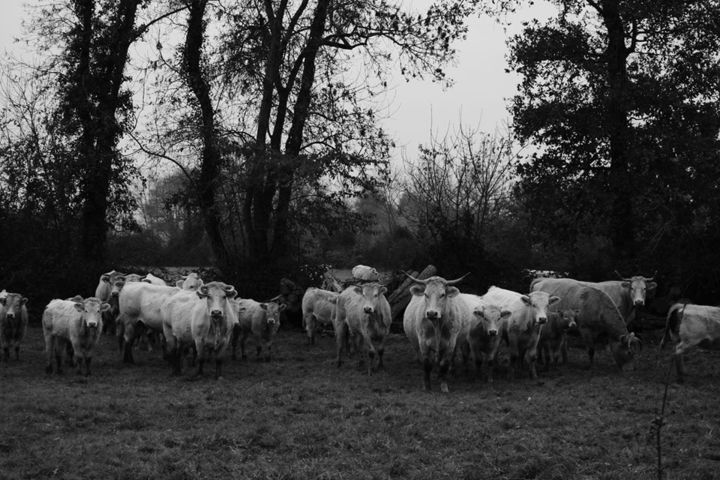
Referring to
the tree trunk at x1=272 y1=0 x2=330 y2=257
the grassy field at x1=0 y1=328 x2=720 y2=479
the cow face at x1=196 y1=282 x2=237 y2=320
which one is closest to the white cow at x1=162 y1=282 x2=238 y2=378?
the cow face at x1=196 y1=282 x2=237 y2=320

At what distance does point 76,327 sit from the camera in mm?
14750

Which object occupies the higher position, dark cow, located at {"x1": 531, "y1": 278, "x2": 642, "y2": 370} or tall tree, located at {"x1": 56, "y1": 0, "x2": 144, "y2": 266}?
tall tree, located at {"x1": 56, "y1": 0, "x2": 144, "y2": 266}

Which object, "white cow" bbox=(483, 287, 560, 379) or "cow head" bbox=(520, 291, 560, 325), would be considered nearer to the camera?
"cow head" bbox=(520, 291, 560, 325)

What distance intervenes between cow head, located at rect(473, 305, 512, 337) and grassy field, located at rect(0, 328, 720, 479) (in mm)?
968

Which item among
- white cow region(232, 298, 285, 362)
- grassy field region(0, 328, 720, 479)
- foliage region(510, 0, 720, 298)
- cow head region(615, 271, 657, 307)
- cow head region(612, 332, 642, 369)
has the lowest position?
grassy field region(0, 328, 720, 479)

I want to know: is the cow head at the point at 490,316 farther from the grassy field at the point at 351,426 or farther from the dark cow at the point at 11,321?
the dark cow at the point at 11,321

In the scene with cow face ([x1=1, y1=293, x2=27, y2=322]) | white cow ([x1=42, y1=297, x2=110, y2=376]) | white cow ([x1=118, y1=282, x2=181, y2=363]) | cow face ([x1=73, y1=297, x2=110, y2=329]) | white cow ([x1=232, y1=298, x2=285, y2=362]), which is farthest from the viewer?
white cow ([x1=232, y1=298, x2=285, y2=362])

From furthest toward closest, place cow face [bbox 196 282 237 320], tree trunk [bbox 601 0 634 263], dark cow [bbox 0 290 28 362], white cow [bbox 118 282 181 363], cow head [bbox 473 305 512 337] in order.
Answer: tree trunk [bbox 601 0 634 263] → white cow [bbox 118 282 181 363] → dark cow [bbox 0 290 28 362] → cow face [bbox 196 282 237 320] → cow head [bbox 473 305 512 337]

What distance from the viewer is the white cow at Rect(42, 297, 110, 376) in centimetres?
1450

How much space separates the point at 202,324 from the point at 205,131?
418 inches

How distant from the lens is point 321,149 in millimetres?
24812

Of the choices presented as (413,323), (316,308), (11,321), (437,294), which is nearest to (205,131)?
(316,308)

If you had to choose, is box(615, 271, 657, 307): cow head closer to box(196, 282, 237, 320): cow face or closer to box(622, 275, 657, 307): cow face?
box(622, 275, 657, 307): cow face

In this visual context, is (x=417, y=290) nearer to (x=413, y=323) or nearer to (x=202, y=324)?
(x=413, y=323)
